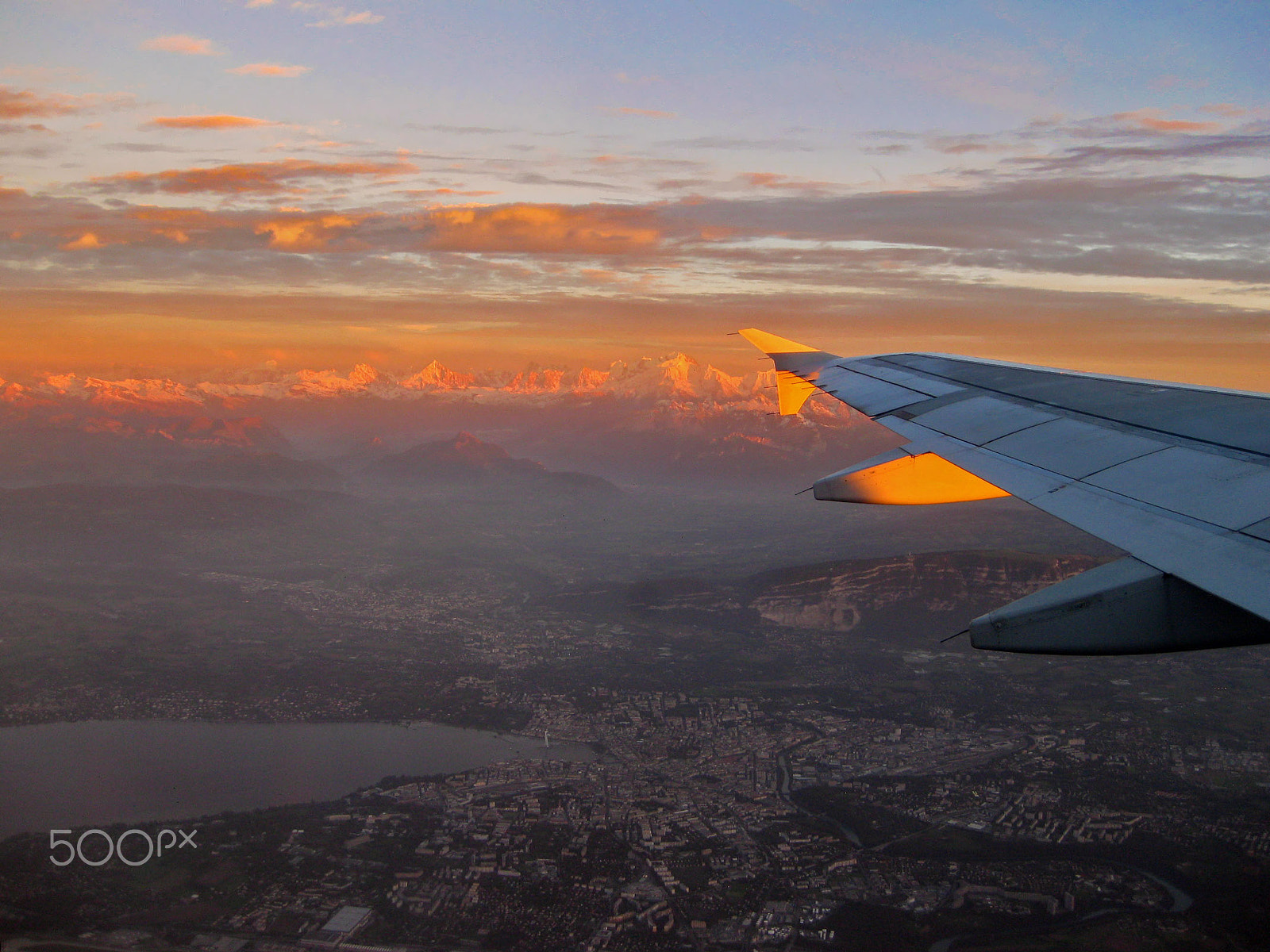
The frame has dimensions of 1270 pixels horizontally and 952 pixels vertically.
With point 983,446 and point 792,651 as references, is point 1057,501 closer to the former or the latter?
point 983,446

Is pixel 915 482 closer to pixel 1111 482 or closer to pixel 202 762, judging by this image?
pixel 1111 482

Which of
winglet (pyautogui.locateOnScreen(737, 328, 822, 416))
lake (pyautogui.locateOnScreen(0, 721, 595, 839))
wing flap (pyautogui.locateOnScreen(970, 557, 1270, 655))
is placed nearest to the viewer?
wing flap (pyautogui.locateOnScreen(970, 557, 1270, 655))

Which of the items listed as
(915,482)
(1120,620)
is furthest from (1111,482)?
(915,482)

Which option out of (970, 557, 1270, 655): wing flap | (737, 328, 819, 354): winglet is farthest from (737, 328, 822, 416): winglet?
(970, 557, 1270, 655): wing flap

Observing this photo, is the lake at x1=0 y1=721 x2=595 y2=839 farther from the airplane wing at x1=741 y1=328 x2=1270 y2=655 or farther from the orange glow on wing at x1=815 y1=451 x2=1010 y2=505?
the orange glow on wing at x1=815 y1=451 x2=1010 y2=505

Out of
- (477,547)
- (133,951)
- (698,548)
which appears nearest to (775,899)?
(133,951)
